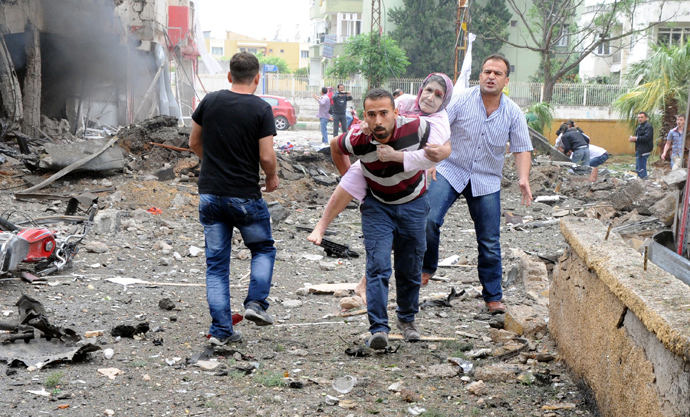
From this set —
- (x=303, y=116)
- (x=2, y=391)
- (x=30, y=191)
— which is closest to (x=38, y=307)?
(x=2, y=391)

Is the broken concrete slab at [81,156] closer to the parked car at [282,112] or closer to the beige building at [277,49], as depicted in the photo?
the parked car at [282,112]

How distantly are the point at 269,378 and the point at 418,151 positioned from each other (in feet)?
4.87

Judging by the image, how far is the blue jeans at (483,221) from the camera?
5.05m

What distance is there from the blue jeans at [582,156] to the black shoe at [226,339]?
14.5 m

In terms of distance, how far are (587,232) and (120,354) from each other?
Result: 275 centimetres

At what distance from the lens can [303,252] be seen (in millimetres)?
8195

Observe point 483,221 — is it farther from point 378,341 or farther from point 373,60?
point 373,60

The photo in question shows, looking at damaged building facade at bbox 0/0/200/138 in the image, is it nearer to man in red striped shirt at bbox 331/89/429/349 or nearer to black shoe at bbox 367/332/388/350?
man in red striped shirt at bbox 331/89/429/349

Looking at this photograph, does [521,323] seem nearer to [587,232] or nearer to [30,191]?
[587,232]

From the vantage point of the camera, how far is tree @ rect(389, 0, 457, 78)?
46.4 metres

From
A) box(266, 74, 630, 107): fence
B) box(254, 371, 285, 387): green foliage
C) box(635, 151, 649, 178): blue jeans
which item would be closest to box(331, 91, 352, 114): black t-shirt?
box(266, 74, 630, 107): fence

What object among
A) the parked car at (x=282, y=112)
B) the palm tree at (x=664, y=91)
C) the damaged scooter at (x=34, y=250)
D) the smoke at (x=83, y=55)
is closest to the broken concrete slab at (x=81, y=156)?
the smoke at (x=83, y=55)

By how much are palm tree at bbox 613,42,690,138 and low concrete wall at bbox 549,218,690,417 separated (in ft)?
50.0

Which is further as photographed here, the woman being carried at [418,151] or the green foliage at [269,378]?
the woman being carried at [418,151]
